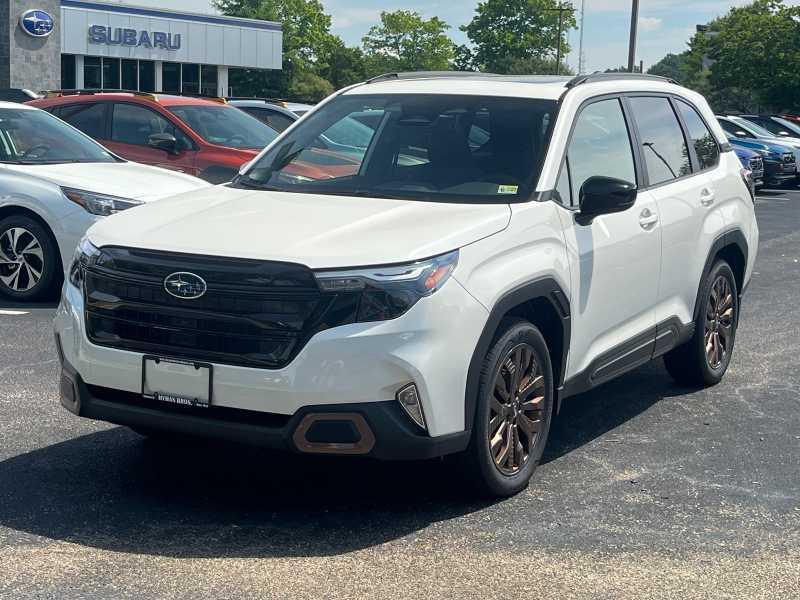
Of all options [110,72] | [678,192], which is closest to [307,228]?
[678,192]

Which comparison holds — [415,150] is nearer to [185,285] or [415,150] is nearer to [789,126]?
[185,285]

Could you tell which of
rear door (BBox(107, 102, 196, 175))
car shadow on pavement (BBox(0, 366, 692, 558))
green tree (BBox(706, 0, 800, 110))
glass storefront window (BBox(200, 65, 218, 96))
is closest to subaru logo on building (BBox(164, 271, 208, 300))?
car shadow on pavement (BBox(0, 366, 692, 558))

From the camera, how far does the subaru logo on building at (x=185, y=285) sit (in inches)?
183

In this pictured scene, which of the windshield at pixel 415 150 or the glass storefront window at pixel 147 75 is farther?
the glass storefront window at pixel 147 75

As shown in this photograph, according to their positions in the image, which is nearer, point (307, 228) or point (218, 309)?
point (218, 309)

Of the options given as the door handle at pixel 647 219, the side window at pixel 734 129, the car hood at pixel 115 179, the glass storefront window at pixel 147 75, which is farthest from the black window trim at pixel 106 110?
the glass storefront window at pixel 147 75

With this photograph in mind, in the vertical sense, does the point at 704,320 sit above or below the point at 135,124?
below

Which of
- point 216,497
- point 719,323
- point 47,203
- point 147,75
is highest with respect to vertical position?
point 147,75

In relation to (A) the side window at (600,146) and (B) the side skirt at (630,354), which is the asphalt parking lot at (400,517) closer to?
(B) the side skirt at (630,354)

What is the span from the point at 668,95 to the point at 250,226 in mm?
3153

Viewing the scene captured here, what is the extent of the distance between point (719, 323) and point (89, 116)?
Answer: 8202 millimetres

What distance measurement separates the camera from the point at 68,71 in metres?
57.8

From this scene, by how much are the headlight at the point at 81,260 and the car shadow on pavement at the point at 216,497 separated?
2.84 feet

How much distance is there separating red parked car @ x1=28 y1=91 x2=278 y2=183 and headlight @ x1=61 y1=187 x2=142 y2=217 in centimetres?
325
